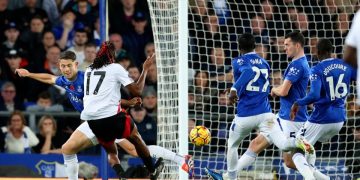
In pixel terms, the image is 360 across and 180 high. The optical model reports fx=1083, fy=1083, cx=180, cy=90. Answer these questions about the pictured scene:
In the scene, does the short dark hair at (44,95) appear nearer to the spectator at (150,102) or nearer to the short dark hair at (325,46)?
the spectator at (150,102)

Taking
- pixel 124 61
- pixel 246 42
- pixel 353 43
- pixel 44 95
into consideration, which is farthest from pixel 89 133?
pixel 124 61

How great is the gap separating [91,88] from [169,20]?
238 cm

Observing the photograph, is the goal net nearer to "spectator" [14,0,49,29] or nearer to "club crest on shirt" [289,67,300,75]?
"club crest on shirt" [289,67,300,75]

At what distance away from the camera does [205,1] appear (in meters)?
15.8

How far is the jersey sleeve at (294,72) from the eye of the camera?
12.2 meters

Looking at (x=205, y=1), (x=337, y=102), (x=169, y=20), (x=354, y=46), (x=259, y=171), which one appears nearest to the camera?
(x=354, y=46)

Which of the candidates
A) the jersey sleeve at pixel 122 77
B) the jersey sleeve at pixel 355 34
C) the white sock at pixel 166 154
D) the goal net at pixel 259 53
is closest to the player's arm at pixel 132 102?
the jersey sleeve at pixel 122 77

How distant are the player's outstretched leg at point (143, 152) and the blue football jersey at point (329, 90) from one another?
1750 mm

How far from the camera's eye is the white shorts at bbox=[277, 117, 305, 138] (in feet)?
41.1

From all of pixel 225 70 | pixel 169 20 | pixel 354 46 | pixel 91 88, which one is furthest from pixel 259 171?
pixel 354 46

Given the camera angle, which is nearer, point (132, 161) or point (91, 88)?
point (91, 88)

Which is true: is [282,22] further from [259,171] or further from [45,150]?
[45,150]

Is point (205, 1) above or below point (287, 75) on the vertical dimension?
above

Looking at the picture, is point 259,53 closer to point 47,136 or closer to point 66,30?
point 47,136
